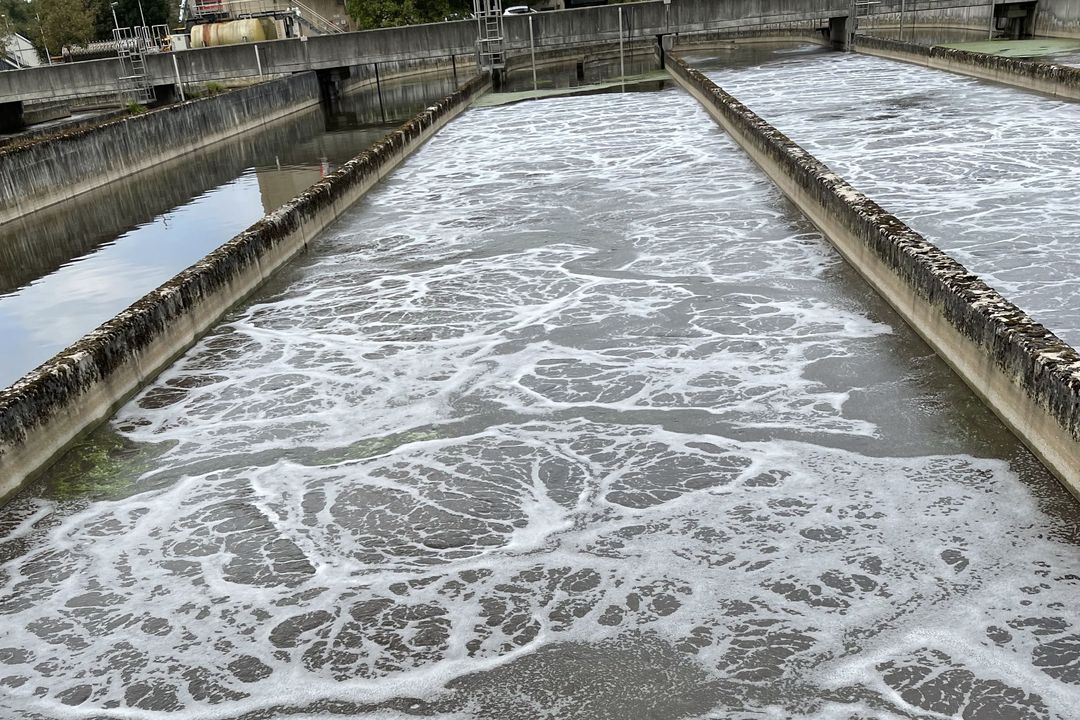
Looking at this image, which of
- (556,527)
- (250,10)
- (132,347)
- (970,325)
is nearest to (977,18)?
(250,10)

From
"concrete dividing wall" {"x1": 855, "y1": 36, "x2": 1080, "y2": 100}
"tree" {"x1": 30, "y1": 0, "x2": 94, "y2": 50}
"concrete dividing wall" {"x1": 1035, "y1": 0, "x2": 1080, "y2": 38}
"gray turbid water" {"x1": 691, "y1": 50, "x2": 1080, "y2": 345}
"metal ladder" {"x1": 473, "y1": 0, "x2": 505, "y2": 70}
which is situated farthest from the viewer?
"tree" {"x1": 30, "y1": 0, "x2": 94, "y2": 50}

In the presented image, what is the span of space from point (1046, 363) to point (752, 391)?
7.03ft

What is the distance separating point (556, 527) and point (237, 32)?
42.2 m

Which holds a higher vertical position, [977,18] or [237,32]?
[237,32]

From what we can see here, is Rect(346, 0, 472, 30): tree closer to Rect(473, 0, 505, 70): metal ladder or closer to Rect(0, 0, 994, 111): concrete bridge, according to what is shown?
Result: Rect(0, 0, 994, 111): concrete bridge

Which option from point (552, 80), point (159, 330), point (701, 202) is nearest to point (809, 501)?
point (159, 330)

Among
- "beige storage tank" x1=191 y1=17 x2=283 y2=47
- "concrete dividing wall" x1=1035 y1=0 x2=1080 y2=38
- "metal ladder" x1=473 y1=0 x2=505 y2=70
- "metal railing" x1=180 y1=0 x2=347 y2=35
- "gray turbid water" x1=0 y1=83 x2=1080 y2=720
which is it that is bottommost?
"gray turbid water" x1=0 y1=83 x2=1080 y2=720

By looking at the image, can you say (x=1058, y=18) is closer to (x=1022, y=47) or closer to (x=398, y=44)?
(x=1022, y=47)

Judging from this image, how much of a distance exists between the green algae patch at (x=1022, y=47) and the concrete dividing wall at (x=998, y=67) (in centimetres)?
150

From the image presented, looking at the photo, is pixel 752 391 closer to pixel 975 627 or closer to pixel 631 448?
pixel 631 448

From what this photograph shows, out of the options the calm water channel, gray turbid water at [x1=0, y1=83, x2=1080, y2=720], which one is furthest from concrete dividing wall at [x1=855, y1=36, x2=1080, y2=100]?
the calm water channel

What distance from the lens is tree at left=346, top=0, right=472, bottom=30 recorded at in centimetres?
4306

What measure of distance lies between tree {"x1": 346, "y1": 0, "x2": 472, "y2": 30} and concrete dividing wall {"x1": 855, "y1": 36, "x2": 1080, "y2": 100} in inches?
819

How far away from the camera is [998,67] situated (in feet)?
74.0
